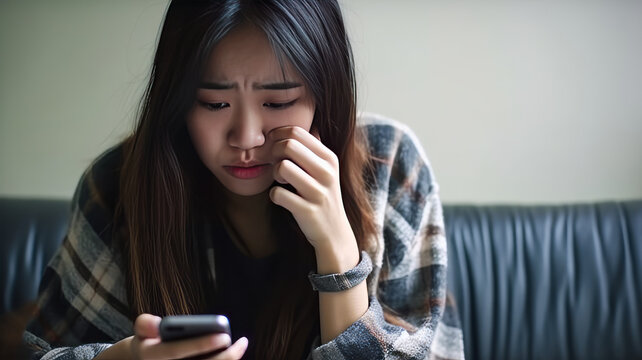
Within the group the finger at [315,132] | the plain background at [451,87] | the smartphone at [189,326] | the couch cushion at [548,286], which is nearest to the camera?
the smartphone at [189,326]

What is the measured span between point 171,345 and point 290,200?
0.69ft

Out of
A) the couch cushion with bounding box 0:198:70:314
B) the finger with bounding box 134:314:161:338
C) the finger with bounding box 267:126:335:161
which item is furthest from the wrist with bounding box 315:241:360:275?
the couch cushion with bounding box 0:198:70:314

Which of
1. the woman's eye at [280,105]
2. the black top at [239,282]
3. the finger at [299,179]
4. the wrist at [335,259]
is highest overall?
the woman's eye at [280,105]

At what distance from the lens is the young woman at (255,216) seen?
708 millimetres

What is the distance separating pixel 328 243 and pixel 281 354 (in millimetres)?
180

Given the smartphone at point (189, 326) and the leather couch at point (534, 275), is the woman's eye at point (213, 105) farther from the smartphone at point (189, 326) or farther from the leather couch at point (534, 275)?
the leather couch at point (534, 275)

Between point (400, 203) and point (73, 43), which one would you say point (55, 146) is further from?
point (400, 203)

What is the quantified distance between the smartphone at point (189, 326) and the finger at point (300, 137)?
9.3 inches

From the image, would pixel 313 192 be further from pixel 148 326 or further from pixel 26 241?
pixel 26 241

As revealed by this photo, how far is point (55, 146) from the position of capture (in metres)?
1.36

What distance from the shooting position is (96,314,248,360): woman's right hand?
612 millimetres

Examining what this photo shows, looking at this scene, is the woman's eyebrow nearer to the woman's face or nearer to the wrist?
the woman's face

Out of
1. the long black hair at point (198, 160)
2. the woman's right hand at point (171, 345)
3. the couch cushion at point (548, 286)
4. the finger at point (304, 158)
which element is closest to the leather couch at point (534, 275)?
the couch cushion at point (548, 286)

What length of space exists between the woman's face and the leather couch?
58 centimetres
